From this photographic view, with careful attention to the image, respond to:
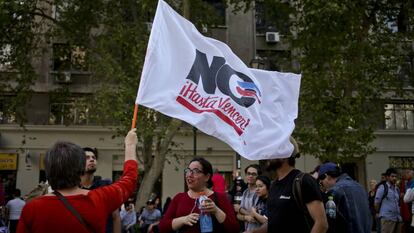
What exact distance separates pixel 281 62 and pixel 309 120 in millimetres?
2778

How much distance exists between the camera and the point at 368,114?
60.1ft

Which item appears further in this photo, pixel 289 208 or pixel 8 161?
pixel 8 161

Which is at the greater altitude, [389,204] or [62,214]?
[62,214]

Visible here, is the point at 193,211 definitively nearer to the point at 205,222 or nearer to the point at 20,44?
the point at 205,222

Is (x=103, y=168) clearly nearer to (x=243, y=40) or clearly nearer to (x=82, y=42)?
(x=82, y=42)

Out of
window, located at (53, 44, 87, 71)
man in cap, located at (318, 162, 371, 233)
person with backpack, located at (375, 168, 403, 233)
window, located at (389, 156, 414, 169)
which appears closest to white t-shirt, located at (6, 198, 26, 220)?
person with backpack, located at (375, 168, 403, 233)

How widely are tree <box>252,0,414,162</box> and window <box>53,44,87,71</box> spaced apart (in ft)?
33.8

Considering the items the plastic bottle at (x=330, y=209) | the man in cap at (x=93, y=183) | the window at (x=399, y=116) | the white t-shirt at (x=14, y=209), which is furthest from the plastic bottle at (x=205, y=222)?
the window at (x=399, y=116)

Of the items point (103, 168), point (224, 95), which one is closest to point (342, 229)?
point (224, 95)

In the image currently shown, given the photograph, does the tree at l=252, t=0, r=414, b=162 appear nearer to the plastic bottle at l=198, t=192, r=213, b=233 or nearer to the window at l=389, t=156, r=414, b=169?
the window at l=389, t=156, r=414, b=169

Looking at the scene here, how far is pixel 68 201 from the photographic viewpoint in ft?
9.48

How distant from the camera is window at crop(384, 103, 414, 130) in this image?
27.2 metres

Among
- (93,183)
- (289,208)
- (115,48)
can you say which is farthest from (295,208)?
(115,48)

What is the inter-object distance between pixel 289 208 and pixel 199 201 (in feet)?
2.86
